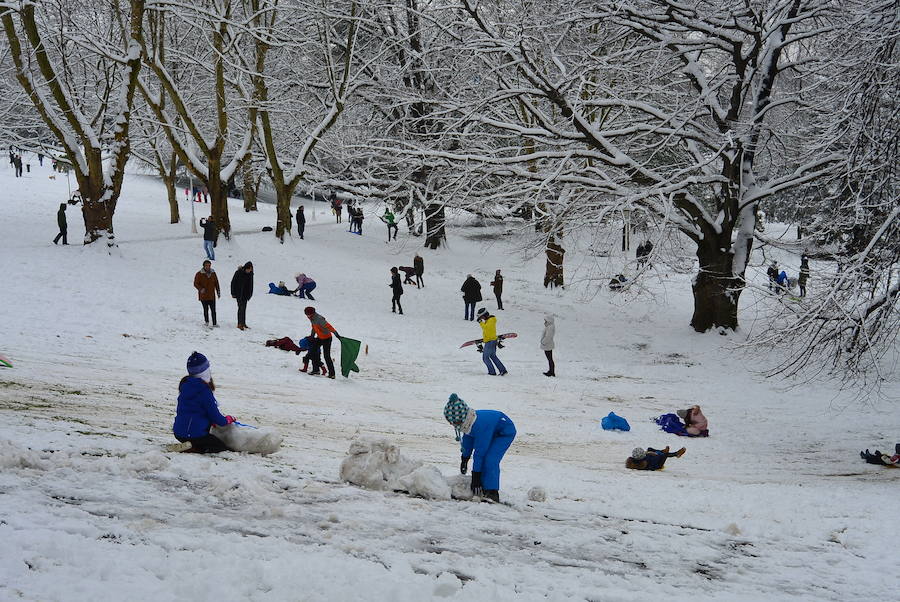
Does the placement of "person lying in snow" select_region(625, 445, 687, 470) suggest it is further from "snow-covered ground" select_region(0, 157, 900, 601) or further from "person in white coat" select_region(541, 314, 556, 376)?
"person in white coat" select_region(541, 314, 556, 376)

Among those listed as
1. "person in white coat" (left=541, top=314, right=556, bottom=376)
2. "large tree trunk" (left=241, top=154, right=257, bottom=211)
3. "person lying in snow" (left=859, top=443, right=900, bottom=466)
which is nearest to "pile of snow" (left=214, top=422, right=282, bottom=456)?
"person lying in snow" (left=859, top=443, right=900, bottom=466)

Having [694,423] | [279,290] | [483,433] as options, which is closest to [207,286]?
[279,290]

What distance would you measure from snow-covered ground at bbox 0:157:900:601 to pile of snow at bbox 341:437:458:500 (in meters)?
0.17

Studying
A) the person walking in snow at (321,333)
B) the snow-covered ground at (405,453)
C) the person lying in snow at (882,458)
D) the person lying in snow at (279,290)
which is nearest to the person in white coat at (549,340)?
the snow-covered ground at (405,453)

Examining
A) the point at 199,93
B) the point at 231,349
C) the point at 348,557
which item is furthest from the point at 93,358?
the point at 199,93

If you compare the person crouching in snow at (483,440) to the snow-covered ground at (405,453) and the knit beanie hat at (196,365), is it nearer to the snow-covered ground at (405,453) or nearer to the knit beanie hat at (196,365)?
the snow-covered ground at (405,453)

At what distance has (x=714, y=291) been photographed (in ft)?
64.0

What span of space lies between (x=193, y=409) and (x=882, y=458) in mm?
8792

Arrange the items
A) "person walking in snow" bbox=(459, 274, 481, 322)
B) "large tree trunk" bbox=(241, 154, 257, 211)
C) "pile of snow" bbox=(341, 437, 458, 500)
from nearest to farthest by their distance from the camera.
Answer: "pile of snow" bbox=(341, 437, 458, 500), "person walking in snow" bbox=(459, 274, 481, 322), "large tree trunk" bbox=(241, 154, 257, 211)

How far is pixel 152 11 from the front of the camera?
23406 mm

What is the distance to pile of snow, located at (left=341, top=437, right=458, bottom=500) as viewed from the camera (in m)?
6.29

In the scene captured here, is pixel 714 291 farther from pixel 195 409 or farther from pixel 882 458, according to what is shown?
pixel 195 409

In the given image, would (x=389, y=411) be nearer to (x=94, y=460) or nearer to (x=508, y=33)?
(x=94, y=460)

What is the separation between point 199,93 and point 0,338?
1088 inches
